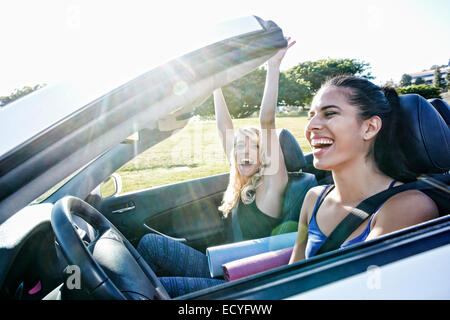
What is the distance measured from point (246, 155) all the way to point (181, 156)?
698mm

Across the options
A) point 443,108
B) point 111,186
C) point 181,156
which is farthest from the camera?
point 181,156

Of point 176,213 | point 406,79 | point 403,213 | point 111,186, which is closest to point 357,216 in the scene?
point 403,213

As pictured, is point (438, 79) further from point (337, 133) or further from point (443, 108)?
point (337, 133)

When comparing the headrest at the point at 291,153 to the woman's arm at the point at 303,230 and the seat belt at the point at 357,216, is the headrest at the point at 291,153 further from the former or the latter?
the seat belt at the point at 357,216

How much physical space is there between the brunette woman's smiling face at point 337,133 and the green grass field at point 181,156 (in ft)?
1.51

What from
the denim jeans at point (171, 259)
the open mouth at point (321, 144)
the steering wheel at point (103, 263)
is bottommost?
the denim jeans at point (171, 259)

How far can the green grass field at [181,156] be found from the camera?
2.39 metres

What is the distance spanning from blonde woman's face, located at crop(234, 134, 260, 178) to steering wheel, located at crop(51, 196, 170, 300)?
4.57 ft

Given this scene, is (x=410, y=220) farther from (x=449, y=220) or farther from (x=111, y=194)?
(x=111, y=194)

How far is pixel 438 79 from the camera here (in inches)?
99.1

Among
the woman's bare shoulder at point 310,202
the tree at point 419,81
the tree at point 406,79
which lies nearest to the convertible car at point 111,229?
the woman's bare shoulder at point 310,202

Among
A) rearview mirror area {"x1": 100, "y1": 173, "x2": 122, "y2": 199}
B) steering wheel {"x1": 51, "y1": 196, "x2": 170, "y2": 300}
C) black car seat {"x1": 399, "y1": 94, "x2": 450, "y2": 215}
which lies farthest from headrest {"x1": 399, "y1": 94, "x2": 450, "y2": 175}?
rearview mirror area {"x1": 100, "y1": 173, "x2": 122, "y2": 199}
